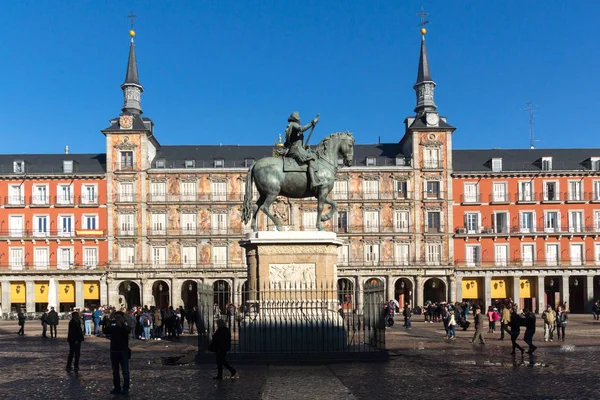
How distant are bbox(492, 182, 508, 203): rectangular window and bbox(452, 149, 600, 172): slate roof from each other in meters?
1.48

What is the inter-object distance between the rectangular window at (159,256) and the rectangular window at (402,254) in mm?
20972

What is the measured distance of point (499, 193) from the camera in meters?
64.7

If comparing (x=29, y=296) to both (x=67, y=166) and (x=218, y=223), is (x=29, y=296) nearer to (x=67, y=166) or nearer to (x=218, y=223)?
(x=67, y=166)

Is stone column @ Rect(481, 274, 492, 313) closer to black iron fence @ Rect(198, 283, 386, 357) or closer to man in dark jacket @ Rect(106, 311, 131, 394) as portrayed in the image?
black iron fence @ Rect(198, 283, 386, 357)

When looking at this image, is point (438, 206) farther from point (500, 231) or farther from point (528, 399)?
point (528, 399)

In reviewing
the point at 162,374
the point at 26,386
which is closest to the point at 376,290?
the point at 162,374

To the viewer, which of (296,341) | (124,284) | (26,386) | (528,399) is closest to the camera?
(528,399)

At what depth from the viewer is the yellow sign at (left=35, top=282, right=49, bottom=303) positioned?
209ft

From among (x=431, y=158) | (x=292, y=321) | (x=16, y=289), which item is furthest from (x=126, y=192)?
(x=292, y=321)

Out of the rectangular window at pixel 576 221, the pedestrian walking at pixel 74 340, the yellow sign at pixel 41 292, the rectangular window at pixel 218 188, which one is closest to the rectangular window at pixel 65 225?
the yellow sign at pixel 41 292

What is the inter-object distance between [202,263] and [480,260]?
25.3m

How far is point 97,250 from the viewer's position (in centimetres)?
6384

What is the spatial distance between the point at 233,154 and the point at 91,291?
18.4 metres

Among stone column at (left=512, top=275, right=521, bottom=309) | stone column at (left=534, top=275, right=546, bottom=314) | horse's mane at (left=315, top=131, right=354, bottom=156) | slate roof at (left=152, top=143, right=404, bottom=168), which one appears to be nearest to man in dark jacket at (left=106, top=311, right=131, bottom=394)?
horse's mane at (left=315, top=131, right=354, bottom=156)
